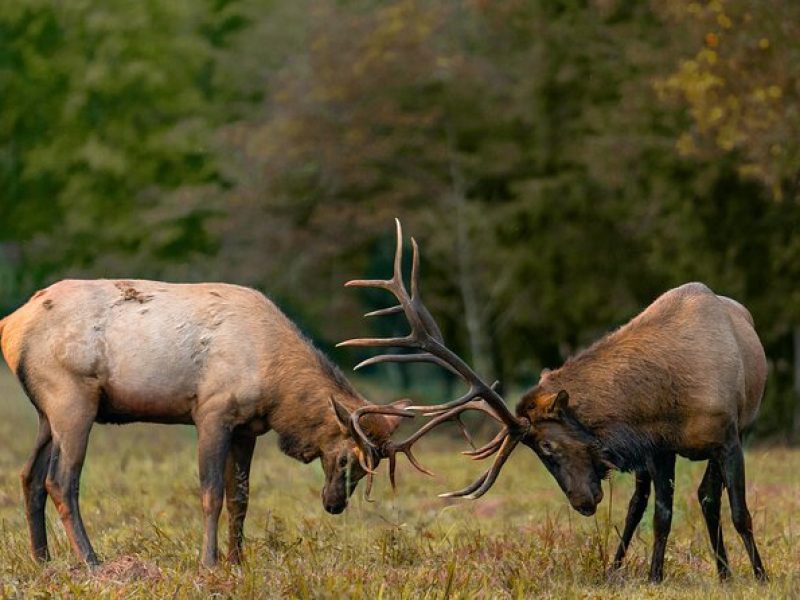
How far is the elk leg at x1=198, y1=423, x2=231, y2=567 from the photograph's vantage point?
9.27m

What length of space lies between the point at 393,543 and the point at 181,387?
4.97ft

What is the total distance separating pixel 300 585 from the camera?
7680mm

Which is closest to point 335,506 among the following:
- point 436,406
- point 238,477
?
point 238,477

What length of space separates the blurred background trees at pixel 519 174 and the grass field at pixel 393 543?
5.97 meters

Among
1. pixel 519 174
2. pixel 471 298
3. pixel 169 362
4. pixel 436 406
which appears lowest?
pixel 471 298

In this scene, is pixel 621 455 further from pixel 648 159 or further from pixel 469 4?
pixel 469 4

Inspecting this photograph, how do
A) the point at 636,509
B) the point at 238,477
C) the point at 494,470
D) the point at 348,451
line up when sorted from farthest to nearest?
the point at 238,477 < the point at 636,509 < the point at 348,451 < the point at 494,470

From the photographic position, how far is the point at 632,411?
905cm

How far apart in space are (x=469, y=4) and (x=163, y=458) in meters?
10.3

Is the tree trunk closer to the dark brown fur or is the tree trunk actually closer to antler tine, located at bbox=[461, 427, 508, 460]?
the dark brown fur

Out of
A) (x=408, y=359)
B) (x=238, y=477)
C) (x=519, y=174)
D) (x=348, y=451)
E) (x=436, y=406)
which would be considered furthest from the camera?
(x=519, y=174)

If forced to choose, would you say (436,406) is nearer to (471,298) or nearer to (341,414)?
(341,414)

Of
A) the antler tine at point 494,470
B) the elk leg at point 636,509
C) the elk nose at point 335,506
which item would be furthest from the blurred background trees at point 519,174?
the elk nose at point 335,506

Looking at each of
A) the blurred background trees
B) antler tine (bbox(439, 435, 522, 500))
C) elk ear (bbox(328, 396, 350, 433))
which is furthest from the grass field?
the blurred background trees
